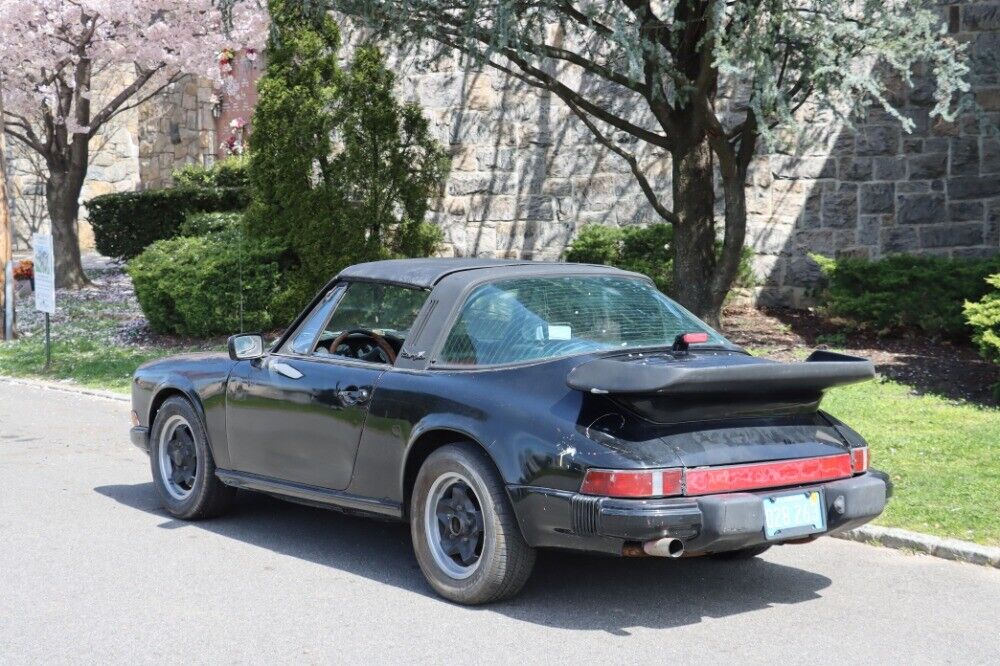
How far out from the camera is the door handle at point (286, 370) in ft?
22.2

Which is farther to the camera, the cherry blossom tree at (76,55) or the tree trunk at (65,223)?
the tree trunk at (65,223)

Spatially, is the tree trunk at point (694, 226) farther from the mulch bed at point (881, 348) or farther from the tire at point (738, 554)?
the tire at point (738, 554)

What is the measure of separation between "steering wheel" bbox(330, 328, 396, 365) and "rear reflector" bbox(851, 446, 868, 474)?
7.41 ft

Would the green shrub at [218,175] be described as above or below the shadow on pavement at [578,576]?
above

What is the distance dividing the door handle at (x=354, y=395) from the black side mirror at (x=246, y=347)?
0.81 metres

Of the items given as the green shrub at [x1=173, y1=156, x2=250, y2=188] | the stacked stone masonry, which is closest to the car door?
the stacked stone masonry

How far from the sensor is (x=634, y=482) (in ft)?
16.9

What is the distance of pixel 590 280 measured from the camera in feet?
21.4

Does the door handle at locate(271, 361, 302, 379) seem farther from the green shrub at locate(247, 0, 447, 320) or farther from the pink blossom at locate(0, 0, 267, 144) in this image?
the pink blossom at locate(0, 0, 267, 144)

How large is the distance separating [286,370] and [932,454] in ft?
14.9

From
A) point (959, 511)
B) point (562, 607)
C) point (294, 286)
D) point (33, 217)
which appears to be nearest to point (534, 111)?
point (294, 286)

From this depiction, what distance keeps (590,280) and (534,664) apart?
7.14ft

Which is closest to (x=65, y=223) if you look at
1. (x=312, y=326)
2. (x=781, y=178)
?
(x=781, y=178)

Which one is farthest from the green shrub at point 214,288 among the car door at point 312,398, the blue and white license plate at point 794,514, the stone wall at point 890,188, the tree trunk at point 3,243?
Answer: the blue and white license plate at point 794,514
